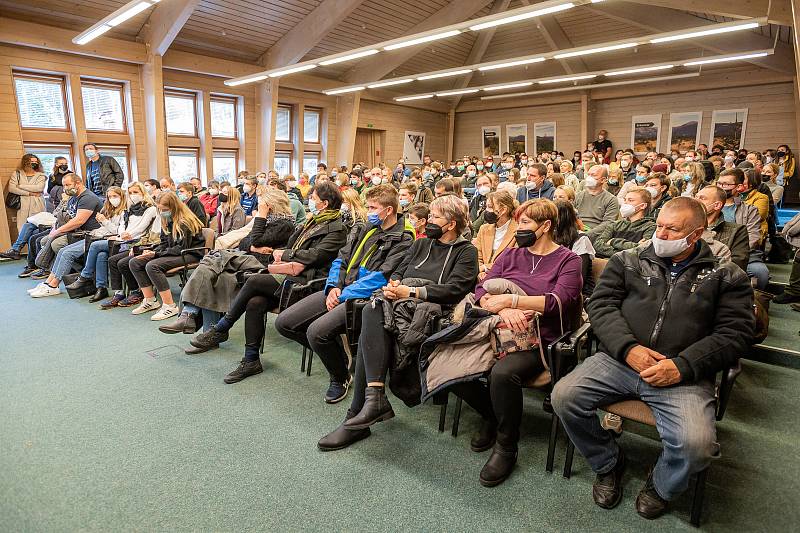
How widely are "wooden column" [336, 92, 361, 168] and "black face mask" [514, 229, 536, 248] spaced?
10302 mm

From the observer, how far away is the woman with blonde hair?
13.9 feet

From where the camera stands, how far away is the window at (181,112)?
9.53 metres

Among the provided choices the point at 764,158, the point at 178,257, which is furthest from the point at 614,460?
the point at 764,158

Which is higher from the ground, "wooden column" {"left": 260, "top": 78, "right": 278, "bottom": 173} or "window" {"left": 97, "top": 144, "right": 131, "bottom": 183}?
"wooden column" {"left": 260, "top": 78, "right": 278, "bottom": 173}

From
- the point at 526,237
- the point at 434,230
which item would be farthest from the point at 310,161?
A: the point at 526,237

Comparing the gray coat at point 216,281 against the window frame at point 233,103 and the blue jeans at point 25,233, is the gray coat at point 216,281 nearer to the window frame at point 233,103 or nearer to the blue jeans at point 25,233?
the blue jeans at point 25,233

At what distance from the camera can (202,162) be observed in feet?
33.2

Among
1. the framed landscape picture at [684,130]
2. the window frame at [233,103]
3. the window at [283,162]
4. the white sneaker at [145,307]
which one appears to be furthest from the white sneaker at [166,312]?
the framed landscape picture at [684,130]

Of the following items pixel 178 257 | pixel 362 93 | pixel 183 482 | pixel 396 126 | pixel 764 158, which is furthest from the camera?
pixel 396 126

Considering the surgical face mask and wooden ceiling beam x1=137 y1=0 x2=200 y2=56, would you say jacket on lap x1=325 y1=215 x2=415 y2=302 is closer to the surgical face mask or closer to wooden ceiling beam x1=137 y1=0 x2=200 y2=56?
the surgical face mask

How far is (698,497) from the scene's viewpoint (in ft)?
5.67

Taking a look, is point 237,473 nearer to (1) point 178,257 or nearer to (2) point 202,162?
(1) point 178,257

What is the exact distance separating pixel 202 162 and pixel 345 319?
29.4 ft

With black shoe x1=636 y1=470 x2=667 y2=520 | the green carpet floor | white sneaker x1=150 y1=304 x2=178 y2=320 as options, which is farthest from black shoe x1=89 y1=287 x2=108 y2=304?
black shoe x1=636 y1=470 x2=667 y2=520
